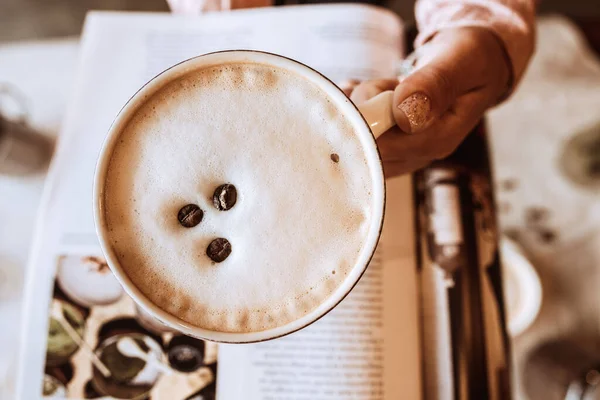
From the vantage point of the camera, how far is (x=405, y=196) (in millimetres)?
533

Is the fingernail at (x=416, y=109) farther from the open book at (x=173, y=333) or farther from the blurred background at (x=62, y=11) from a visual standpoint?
the blurred background at (x=62, y=11)

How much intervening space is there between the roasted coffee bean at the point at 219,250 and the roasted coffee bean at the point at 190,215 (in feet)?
→ 0.07

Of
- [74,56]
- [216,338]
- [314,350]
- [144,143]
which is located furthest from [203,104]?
[74,56]

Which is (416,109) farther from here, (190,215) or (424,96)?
(190,215)

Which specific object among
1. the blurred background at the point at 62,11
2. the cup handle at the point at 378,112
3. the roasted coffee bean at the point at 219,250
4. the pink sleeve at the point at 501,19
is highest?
the blurred background at the point at 62,11

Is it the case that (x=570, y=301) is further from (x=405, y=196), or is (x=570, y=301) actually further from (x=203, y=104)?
(x=203, y=104)

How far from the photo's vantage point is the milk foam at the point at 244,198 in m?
0.32

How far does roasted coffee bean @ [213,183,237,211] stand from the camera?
325 mm

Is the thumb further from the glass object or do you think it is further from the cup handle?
the glass object

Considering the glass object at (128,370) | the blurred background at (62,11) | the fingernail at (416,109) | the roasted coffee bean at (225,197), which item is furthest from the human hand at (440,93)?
the blurred background at (62,11)

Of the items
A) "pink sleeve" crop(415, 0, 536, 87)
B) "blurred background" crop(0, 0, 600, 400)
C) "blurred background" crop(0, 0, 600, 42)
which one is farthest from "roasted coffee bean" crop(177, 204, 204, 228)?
"blurred background" crop(0, 0, 600, 42)

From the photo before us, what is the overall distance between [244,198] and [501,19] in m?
0.32

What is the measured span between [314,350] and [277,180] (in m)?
0.23

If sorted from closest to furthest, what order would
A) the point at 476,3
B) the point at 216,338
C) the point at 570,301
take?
the point at 216,338, the point at 476,3, the point at 570,301
